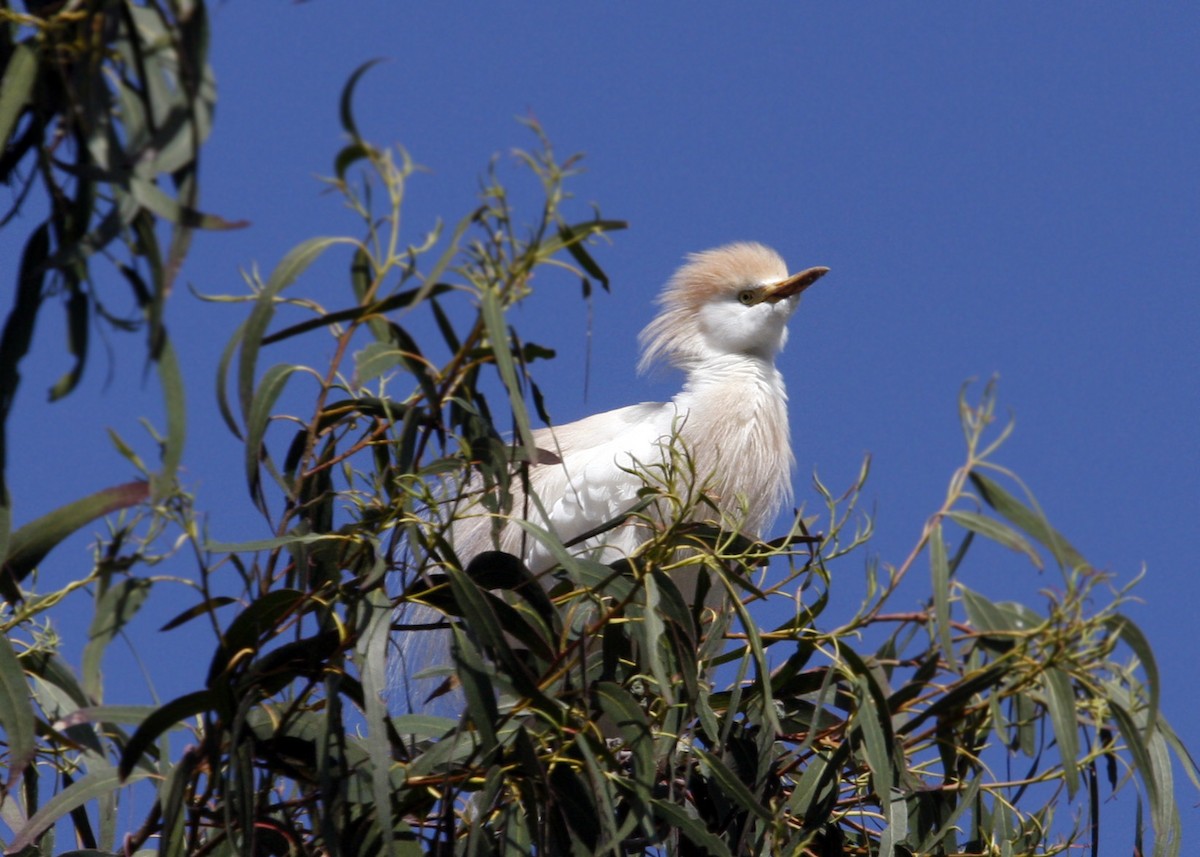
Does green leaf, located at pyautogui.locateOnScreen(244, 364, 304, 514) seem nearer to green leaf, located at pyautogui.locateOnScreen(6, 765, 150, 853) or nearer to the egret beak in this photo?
green leaf, located at pyautogui.locateOnScreen(6, 765, 150, 853)

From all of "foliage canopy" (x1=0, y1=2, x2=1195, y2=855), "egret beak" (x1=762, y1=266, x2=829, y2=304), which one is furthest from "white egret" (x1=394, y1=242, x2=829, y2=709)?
"foliage canopy" (x1=0, y1=2, x2=1195, y2=855)

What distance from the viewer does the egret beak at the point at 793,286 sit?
11.1ft

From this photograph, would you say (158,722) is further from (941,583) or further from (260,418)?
(941,583)

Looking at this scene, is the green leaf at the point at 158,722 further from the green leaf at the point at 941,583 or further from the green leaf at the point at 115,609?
the green leaf at the point at 941,583

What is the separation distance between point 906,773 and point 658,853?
0.32m

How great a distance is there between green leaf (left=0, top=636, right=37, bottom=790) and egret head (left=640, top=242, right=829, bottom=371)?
210 centimetres

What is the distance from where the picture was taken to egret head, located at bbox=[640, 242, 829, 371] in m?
3.38

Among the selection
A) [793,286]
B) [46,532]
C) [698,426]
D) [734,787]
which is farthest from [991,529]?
[793,286]

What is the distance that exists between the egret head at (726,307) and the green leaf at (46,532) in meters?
2.06

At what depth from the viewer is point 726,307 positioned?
3.42m

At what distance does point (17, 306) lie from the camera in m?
1.20

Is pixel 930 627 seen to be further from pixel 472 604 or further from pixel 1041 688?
pixel 472 604

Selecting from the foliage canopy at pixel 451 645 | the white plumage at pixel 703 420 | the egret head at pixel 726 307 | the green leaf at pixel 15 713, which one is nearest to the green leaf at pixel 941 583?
the foliage canopy at pixel 451 645

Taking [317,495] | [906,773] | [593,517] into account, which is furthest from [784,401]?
[317,495]
